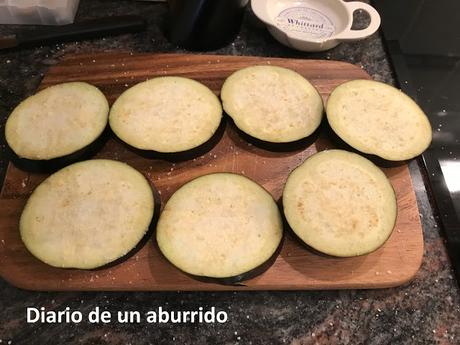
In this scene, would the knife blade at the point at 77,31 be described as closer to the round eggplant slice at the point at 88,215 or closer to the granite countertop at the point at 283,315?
the round eggplant slice at the point at 88,215

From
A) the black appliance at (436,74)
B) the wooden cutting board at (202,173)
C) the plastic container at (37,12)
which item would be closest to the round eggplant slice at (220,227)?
the wooden cutting board at (202,173)

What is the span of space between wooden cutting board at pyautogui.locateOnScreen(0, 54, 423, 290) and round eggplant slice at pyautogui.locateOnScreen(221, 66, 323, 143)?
0.17ft

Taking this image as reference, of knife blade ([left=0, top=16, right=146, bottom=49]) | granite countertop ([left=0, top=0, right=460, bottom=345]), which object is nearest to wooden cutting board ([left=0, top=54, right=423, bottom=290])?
granite countertop ([left=0, top=0, right=460, bottom=345])

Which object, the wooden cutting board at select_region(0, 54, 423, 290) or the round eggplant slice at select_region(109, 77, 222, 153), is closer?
the wooden cutting board at select_region(0, 54, 423, 290)

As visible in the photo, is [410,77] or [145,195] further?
[410,77]

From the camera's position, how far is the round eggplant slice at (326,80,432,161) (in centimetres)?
134

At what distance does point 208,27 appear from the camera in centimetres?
154

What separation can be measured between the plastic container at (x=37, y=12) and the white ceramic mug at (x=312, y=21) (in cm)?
67

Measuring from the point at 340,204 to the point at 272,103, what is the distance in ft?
1.28

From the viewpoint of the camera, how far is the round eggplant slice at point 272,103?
135cm

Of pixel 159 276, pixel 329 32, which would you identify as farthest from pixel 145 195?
pixel 329 32

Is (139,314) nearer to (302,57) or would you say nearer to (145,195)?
(145,195)

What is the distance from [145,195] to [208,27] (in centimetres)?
66

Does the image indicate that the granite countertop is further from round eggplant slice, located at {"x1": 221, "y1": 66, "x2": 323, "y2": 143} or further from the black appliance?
round eggplant slice, located at {"x1": 221, "y1": 66, "x2": 323, "y2": 143}
